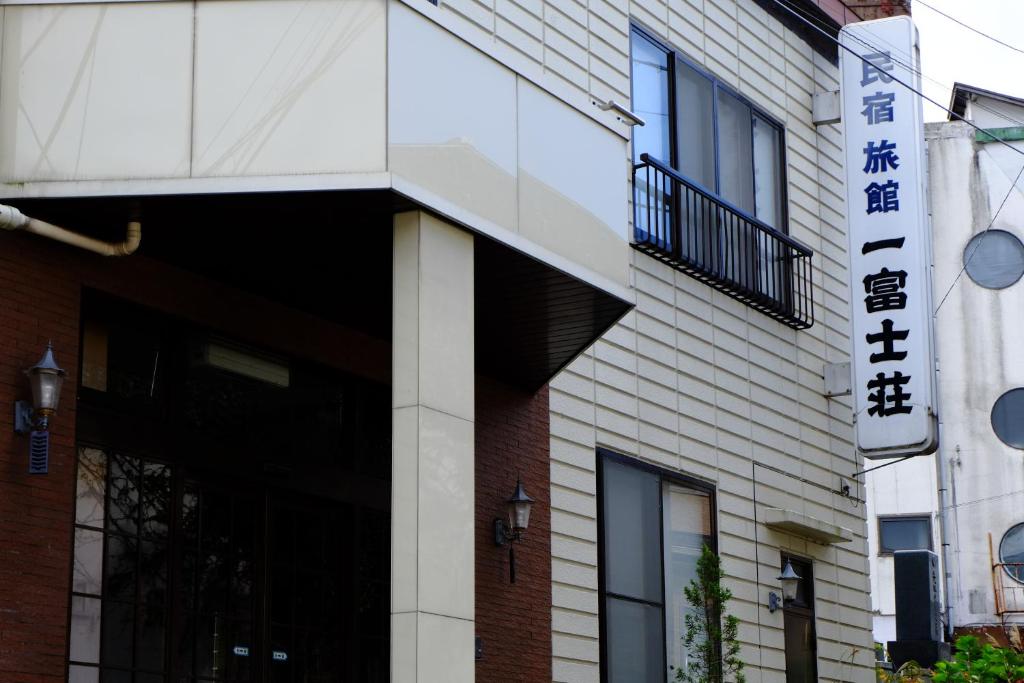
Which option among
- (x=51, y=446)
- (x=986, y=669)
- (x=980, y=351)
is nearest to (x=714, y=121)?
(x=986, y=669)

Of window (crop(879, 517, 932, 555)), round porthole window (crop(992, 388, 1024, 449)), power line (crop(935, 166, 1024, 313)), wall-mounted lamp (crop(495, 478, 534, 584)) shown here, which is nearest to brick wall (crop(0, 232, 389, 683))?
wall-mounted lamp (crop(495, 478, 534, 584))

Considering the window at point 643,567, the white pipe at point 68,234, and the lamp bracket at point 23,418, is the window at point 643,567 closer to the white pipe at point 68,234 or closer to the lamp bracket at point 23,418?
the white pipe at point 68,234

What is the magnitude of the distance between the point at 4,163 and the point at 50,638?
2.83 meters

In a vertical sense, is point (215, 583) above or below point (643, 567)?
below

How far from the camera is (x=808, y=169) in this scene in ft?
64.6

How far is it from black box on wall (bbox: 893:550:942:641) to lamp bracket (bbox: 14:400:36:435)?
1823 centimetres

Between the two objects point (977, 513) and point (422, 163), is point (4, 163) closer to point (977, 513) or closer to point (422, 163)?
point (422, 163)

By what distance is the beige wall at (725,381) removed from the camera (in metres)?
14.3

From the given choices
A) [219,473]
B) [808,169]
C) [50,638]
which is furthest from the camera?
[808,169]

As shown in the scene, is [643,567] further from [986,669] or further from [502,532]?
[986,669]

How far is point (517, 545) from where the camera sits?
13.4m

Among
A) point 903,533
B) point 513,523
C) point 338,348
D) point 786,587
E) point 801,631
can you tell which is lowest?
point 801,631

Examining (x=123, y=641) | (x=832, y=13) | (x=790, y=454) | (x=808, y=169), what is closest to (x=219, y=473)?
(x=123, y=641)

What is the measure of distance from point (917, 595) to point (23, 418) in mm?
18715
